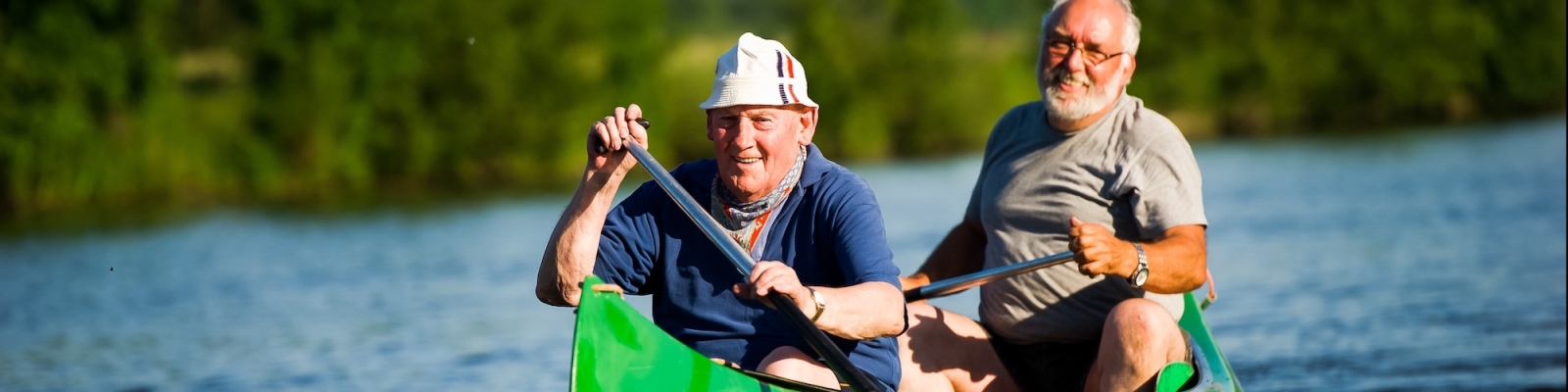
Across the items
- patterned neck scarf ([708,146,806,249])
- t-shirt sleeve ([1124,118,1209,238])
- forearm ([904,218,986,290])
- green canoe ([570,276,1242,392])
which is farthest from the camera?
forearm ([904,218,986,290])

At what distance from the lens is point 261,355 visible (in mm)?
11227

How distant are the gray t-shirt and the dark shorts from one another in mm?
39

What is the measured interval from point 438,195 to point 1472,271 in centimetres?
2337

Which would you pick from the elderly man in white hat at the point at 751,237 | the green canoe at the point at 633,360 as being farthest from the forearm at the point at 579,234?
the green canoe at the point at 633,360

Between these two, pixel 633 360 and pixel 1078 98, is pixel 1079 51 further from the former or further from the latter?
pixel 633 360

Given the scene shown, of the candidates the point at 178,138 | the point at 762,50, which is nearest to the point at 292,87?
the point at 178,138

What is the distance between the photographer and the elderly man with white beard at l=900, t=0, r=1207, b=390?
426 centimetres

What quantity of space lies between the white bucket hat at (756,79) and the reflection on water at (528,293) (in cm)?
499

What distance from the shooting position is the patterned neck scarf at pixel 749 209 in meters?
3.74

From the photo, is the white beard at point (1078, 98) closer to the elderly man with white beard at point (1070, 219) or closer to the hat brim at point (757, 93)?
the elderly man with white beard at point (1070, 219)

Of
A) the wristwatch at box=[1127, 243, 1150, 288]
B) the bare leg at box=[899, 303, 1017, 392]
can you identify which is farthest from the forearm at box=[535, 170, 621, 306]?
the wristwatch at box=[1127, 243, 1150, 288]

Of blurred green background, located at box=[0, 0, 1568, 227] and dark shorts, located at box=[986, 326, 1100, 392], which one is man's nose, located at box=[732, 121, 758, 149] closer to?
dark shorts, located at box=[986, 326, 1100, 392]

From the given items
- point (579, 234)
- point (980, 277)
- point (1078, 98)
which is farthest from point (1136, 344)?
point (579, 234)

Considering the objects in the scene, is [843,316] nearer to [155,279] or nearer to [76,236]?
[155,279]
